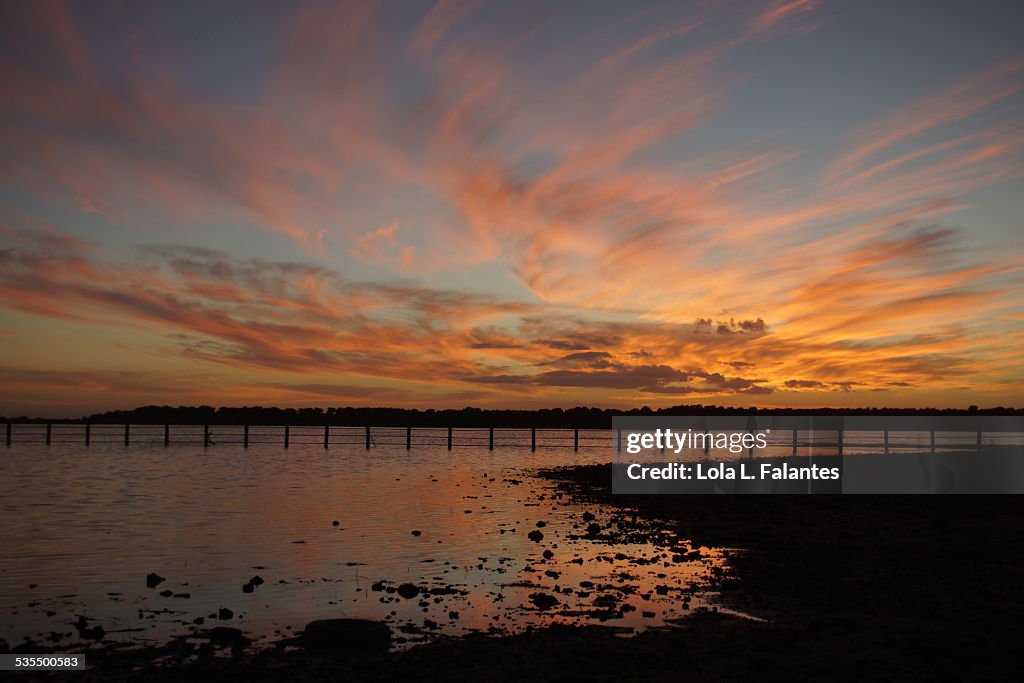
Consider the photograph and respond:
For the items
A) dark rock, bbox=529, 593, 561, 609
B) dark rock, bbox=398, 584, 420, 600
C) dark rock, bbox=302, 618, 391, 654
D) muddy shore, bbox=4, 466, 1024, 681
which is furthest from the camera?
dark rock, bbox=398, 584, 420, 600

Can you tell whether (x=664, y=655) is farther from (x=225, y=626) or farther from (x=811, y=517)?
(x=811, y=517)

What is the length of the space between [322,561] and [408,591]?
190 inches

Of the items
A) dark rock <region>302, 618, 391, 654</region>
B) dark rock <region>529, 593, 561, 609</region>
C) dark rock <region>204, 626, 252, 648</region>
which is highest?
dark rock <region>302, 618, 391, 654</region>

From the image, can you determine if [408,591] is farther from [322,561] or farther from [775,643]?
[775,643]

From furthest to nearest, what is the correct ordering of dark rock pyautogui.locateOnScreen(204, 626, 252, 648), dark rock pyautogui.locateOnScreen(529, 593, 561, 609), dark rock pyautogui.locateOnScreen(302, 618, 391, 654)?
dark rock pyautogui.locateOnScreen(529, 593, 561, 609) → dark rock pyautogui.locateOnScreen(204, 626, 252, 648) → dark rock pyautogui.locateOnScreen(302, 618, 391, 654)

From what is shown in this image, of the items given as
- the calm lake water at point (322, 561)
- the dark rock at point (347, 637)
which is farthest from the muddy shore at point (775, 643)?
the calm lake water at point (322, 561)

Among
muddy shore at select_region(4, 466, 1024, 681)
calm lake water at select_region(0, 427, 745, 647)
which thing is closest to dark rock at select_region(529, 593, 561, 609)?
calm lake water at select_region(0, 427, 745, 647)

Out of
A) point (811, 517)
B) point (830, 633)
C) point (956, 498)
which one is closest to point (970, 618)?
point (830, 633)

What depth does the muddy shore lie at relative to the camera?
1034 cm

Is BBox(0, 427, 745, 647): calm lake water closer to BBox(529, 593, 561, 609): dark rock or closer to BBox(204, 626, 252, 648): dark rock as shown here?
BBox(529, 593, 561, 609): dark rock

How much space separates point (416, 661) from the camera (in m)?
11.0

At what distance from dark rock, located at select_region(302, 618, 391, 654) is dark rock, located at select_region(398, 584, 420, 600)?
3.33 metres

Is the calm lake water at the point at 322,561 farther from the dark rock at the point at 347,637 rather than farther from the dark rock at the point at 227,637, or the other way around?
the dark rock at the point at 347,637

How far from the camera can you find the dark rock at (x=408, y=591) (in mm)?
15352
